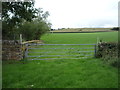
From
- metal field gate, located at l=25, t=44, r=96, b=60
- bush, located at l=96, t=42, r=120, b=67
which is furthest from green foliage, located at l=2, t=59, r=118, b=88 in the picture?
metal field gate, located at l=25, t=44, r=96, b=60

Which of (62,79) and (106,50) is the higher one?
(106,50)

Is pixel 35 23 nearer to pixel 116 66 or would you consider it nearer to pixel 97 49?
pixel 97 49

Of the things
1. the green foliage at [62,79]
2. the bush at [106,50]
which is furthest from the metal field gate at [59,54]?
the green foliage at [62,79]

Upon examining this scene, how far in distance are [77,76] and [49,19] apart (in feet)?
87.8

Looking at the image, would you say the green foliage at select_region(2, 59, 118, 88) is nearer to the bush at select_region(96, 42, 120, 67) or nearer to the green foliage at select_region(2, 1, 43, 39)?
the bush at select_region(96, 42, 120, 67)

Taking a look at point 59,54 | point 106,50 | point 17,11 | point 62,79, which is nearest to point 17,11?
point 17,11

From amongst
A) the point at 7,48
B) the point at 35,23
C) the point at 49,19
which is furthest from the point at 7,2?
the point at 49,19

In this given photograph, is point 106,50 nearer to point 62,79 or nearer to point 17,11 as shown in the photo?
point 62,79

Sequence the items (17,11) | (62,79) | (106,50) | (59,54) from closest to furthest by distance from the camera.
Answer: (62,79), (17,11), (106,50), (59,54)

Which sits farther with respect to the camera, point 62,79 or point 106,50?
point 106,50

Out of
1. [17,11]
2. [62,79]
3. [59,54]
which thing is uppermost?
[17,11]

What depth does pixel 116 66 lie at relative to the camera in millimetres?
6738

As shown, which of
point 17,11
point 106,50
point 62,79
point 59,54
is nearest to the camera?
point 62,79

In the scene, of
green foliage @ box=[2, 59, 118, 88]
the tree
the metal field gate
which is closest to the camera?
green foliage @ box=[2, 59, 118, 88]
